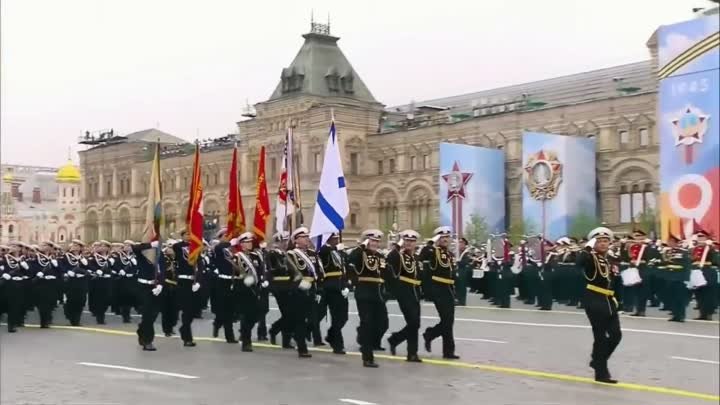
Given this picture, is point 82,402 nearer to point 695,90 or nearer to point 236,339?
point 236,339

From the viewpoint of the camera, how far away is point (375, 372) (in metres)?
10.4

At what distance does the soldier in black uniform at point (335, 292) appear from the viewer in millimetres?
12391

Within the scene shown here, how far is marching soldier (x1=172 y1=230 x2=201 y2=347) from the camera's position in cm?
1338

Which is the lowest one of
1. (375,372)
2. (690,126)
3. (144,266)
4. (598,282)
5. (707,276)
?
(375,372)

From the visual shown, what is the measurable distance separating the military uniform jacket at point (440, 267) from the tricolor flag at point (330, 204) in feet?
5.39

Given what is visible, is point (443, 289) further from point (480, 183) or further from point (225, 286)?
point (480, 183)

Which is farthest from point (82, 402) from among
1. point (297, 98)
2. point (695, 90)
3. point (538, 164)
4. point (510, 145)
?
point (297, 98)

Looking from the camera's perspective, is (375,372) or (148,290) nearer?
(375,372)

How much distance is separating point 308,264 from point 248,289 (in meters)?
1.18

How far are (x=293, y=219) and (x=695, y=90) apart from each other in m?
20.2

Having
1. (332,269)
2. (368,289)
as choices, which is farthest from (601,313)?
(332,269)

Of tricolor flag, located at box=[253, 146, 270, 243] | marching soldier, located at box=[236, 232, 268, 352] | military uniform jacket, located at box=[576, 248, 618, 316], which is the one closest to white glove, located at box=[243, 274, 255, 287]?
marching soldier, located at box=[236, 232, 268, 352]

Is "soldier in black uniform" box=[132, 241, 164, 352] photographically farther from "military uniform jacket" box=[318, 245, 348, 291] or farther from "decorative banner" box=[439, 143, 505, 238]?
"decorative banner" box=[439, 143, 505, 238]

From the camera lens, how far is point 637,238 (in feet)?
60.0
